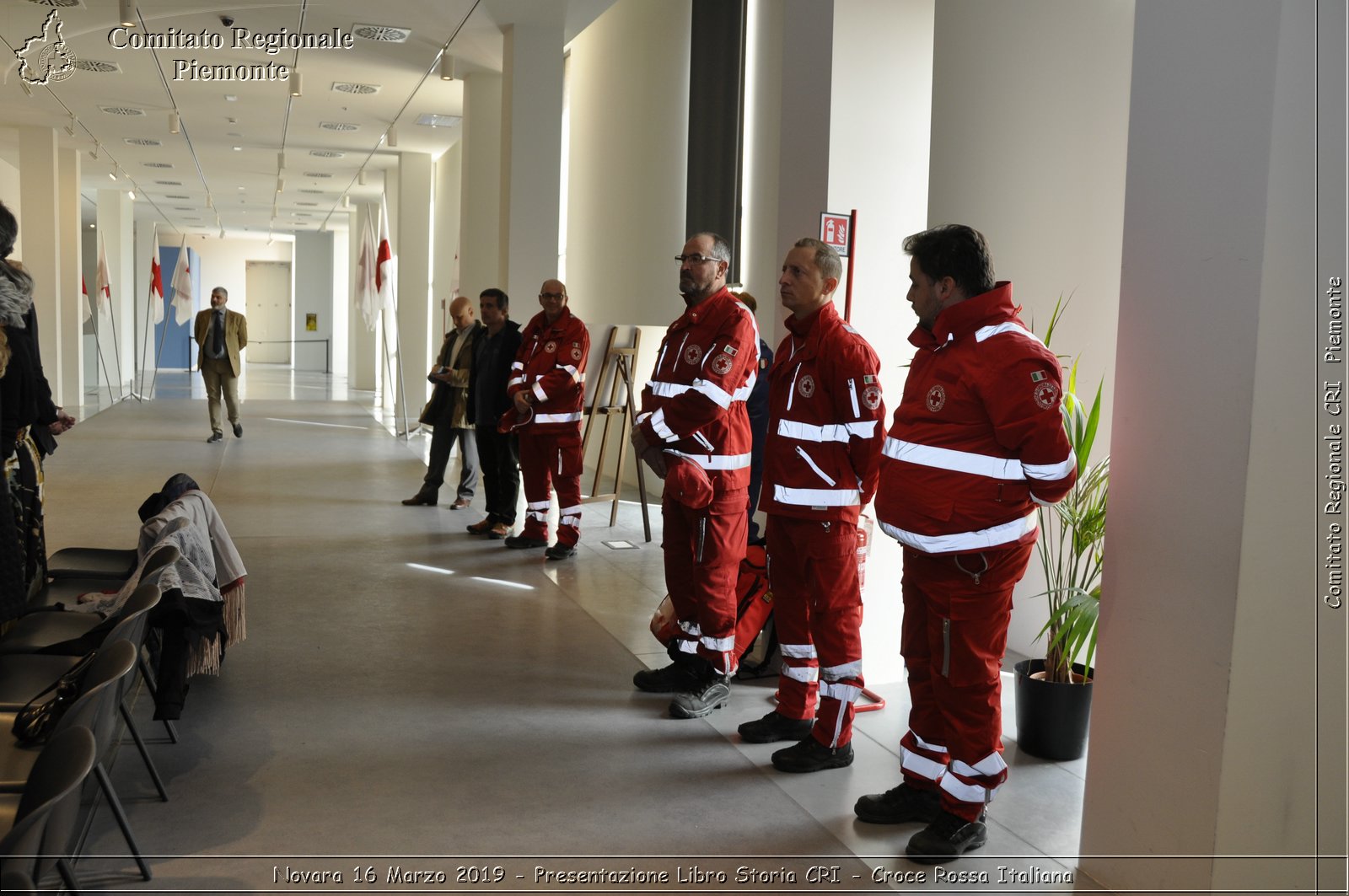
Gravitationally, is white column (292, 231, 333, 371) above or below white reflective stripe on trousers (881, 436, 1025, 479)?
above

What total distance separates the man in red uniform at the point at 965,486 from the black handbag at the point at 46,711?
2177mm

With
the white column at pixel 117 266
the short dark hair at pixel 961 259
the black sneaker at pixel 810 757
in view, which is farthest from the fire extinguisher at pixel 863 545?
the white column at pixel 117 266

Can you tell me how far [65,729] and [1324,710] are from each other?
2.59 meters

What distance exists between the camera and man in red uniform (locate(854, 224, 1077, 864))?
108 inches

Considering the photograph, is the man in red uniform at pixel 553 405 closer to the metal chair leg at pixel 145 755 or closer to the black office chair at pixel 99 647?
the black office chair at pixel 99 647

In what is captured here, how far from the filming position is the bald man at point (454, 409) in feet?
26.7

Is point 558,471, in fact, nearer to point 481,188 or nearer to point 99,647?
point 99,647

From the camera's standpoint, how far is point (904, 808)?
318 cm

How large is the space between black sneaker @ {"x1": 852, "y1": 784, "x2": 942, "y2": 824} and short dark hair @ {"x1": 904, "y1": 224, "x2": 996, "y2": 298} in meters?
1.46

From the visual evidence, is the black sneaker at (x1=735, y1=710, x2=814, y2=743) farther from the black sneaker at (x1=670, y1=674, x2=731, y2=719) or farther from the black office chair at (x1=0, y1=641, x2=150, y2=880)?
the black office chair at (x1=0, y1=641, x2=150, y2=880)

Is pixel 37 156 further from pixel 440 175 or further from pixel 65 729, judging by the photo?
pixel 65 729

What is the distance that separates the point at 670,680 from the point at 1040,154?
2.89 meters

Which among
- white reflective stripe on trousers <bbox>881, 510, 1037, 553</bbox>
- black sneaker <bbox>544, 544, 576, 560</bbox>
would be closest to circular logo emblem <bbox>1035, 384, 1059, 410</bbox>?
white reflective stripe on trousers <bbox>881, 510, 1037, 553</bbox>

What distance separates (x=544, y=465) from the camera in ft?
22.3
